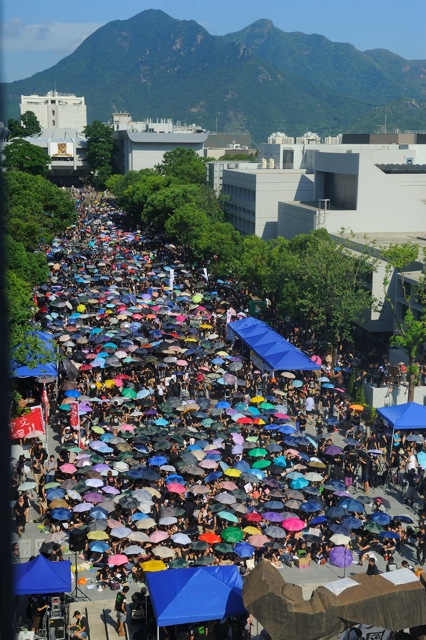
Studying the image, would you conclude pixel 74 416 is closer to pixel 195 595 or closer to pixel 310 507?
pixel 310 507

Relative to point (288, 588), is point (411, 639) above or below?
below

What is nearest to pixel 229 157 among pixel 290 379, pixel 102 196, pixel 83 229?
pixel 102 196

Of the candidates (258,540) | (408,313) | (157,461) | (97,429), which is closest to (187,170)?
(408,313)

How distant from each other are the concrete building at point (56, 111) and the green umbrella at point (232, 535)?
137 meters

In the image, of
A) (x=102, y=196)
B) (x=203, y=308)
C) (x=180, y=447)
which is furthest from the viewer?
(x=102, y=196)

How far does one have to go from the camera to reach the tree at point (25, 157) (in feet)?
262

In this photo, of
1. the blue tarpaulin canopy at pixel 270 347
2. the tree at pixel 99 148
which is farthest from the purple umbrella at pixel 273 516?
the tree at pixel 99 148

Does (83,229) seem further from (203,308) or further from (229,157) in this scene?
(229,157)

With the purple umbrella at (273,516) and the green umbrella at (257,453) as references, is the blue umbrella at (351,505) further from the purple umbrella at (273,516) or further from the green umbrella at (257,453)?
the green umbrella at (257,453)

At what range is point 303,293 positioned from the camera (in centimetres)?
3391

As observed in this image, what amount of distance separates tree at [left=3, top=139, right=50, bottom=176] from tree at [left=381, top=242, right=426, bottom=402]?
173 ft

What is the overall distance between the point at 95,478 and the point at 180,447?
3.42 m

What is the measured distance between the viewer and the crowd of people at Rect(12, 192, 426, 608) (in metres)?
17.4

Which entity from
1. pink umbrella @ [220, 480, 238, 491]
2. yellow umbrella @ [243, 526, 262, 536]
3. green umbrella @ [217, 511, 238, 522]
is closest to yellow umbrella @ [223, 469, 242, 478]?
pink umbrella @ [220, 480, 238, 491]
